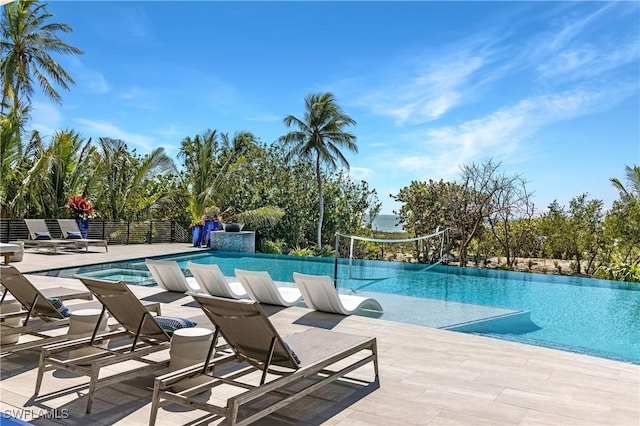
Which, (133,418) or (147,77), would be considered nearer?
(133,418)

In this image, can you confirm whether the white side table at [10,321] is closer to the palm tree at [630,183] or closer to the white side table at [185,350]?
the white side table at [185,350]

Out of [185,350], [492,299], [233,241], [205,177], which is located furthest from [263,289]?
[205,177]

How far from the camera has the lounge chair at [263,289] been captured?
6516 millimetres

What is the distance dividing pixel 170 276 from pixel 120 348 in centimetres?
382

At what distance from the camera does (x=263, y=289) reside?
6.78 m

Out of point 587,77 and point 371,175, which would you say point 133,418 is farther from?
point 371,175

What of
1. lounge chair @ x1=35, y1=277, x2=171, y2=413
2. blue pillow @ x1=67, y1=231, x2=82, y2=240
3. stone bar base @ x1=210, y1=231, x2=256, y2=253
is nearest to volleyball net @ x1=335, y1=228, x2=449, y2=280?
stone bar base @ x1=210, y1=231, x2=256, y2=253

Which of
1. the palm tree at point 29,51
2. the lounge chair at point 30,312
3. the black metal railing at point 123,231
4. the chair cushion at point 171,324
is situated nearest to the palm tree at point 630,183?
the chair cushion at point 171,324

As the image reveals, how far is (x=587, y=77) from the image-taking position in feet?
55.6

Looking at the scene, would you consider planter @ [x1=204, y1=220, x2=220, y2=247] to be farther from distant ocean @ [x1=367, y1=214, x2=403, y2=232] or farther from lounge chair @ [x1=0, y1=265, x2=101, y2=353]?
lounge chair @ [x1=0, y1=265, x2=101, y2=353]

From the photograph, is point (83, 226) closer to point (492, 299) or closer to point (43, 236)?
point (43, 236)

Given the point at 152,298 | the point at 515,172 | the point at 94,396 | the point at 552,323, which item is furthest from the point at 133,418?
the point at 515,172

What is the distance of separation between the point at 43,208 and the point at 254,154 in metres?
9.12

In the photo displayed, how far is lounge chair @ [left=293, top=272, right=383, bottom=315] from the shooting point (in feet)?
20.0
